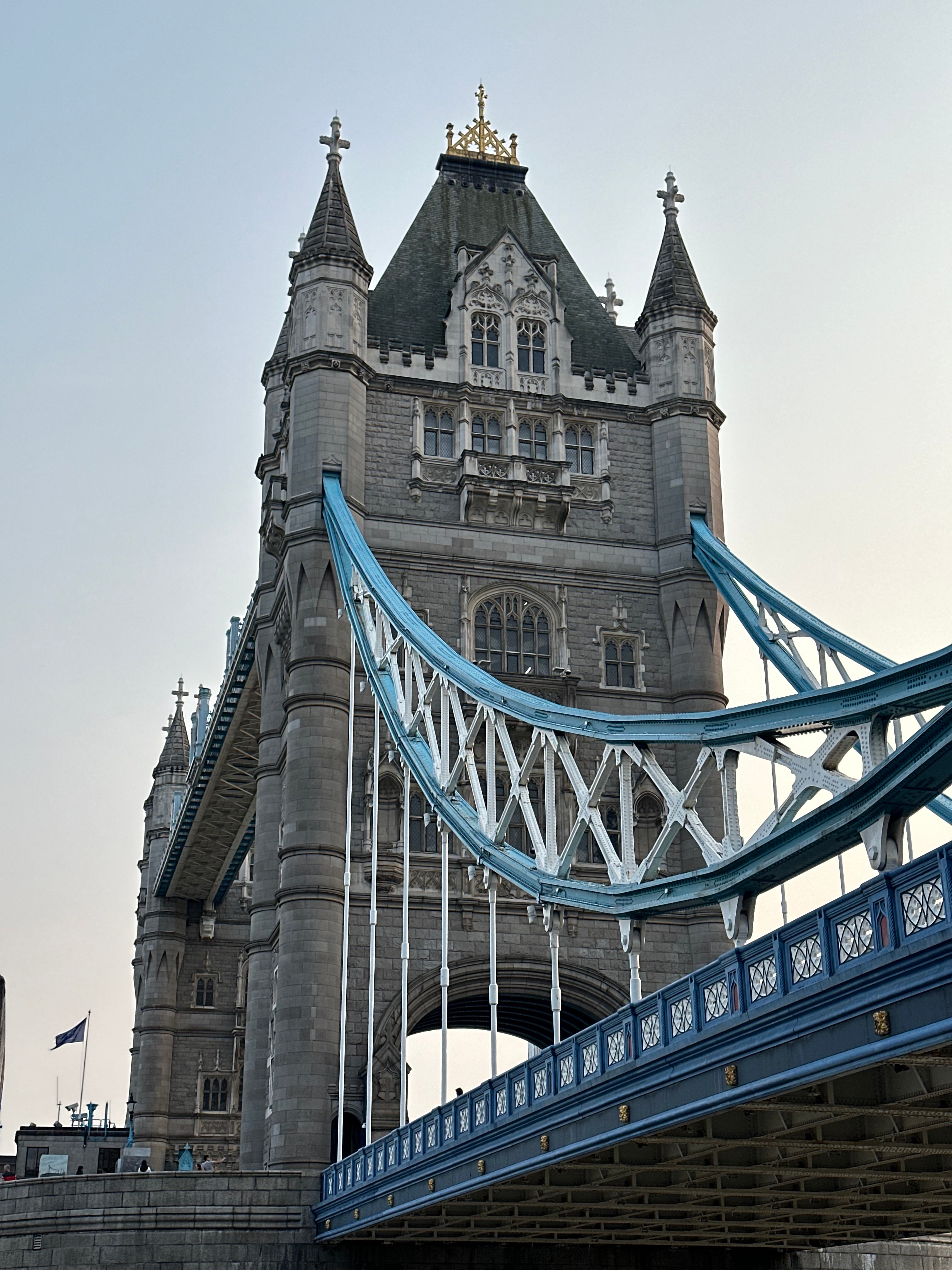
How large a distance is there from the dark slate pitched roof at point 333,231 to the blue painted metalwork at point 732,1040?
24401 millimetres

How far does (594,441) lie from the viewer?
42.5m

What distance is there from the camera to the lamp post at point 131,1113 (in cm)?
6087

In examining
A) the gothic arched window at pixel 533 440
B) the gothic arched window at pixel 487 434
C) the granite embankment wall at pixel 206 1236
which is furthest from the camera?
the gothic arched window at pixel 533 440

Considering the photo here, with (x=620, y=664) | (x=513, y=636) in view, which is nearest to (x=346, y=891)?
(x=513, y=636)

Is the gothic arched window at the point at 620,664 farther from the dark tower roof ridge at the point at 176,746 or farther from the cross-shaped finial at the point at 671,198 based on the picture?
the dark tower roof ridge at the point at 176,746

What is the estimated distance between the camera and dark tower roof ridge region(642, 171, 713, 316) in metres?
43.8

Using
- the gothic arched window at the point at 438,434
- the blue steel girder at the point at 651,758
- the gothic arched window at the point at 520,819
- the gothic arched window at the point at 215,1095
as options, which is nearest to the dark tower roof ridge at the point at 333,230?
the gothic arched window at the point at 438,434

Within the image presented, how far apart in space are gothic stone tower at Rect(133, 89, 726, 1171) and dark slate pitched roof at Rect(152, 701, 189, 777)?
25.1m

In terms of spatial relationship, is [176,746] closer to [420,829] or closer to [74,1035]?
[74,1035]

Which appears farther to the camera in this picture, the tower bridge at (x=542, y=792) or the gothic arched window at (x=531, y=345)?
the gothic arched window at (x=531, y=345)

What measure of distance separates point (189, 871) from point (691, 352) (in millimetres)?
31161

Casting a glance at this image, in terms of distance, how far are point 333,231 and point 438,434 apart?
19.7 feet

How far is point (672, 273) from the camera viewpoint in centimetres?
4419

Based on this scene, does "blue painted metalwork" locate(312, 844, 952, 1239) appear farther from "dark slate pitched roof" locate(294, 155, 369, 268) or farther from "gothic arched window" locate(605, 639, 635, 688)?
"dark slate pitched roof" locate(294, 155, 369, 268)
